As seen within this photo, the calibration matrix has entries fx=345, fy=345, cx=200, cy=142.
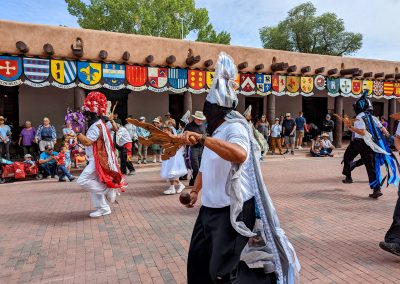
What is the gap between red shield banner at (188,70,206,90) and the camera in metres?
13.9

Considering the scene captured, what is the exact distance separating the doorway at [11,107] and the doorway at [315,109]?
15.1m

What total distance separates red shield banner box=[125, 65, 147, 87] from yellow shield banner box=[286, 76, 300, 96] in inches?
276

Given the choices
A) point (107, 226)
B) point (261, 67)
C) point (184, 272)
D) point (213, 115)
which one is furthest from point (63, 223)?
point (261, 67)

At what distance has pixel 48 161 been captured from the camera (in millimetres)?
10312

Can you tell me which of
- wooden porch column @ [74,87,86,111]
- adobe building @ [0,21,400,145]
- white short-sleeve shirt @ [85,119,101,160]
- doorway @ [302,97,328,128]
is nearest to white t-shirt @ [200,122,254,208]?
white short-sleeve shirt @ [85,119,101,160]

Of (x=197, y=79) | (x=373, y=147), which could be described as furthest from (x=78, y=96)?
(x=373, y=147)

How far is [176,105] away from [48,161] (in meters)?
7.62

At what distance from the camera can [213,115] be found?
242 cm

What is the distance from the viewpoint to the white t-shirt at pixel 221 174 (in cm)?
228

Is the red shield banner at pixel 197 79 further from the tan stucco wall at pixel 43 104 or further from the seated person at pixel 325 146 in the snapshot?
the seated person at pixel 325 146

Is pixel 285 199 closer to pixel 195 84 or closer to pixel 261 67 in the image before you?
pixel 195 84

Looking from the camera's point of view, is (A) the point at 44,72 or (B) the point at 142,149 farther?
(B) the point at 142,149

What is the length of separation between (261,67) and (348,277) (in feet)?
41.3

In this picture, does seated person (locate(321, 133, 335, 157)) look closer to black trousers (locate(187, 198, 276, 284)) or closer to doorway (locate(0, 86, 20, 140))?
doorway (locate(0, 86, 20, 140))
